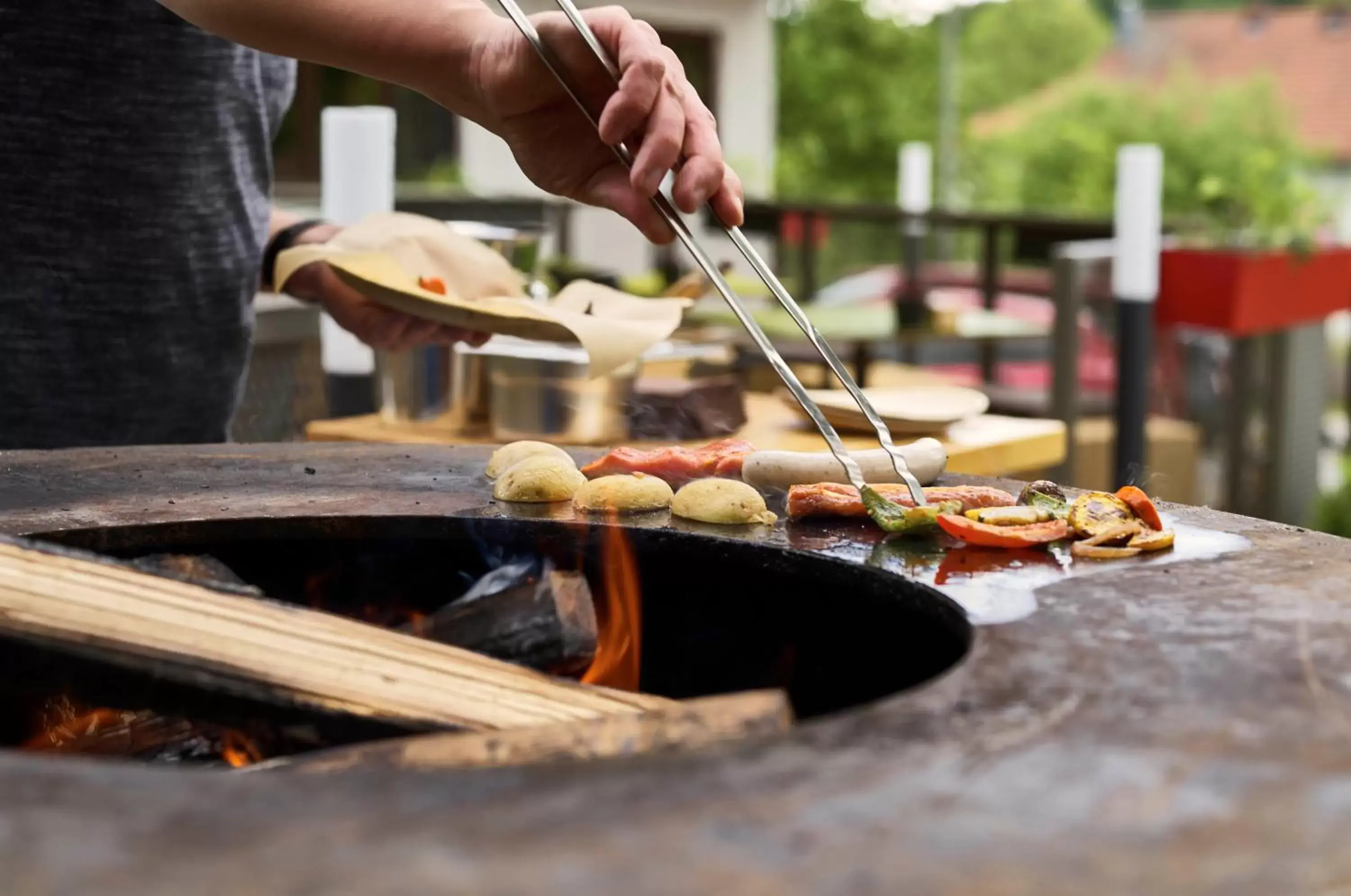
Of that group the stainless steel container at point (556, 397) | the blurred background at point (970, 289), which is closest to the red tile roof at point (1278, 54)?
the blurred background at point (970, 289)

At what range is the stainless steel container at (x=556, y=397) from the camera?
2566 millimetres

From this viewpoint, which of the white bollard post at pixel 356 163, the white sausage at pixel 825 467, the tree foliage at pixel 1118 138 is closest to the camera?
the white sausage at pixel 825 467

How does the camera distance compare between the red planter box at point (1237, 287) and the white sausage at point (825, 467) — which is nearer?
the white sausage at point (825, 467)

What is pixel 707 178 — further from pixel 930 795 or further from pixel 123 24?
pixel 123 24

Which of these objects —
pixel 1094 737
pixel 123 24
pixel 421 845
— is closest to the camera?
pixel 421 845

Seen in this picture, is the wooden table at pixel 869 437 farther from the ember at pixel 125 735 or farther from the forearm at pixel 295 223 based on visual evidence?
the ember at pixel 125 735

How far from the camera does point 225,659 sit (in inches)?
38.6

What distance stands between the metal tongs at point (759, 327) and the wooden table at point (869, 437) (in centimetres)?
119

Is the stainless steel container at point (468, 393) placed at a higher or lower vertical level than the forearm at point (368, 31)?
lower

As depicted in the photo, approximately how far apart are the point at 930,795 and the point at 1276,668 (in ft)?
1.02

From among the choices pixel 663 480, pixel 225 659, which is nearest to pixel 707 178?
pixel 663 480

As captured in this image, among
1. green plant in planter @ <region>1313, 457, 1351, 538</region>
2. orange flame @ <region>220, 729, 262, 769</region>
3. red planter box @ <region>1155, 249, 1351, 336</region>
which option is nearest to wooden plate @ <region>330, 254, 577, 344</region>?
orange flame @ <region>220, 729, 262, 769</region>

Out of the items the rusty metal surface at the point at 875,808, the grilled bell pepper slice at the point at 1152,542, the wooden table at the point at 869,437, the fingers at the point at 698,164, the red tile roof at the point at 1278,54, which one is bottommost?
the wooden table at the point at 869,437

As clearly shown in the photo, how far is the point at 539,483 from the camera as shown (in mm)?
1395
